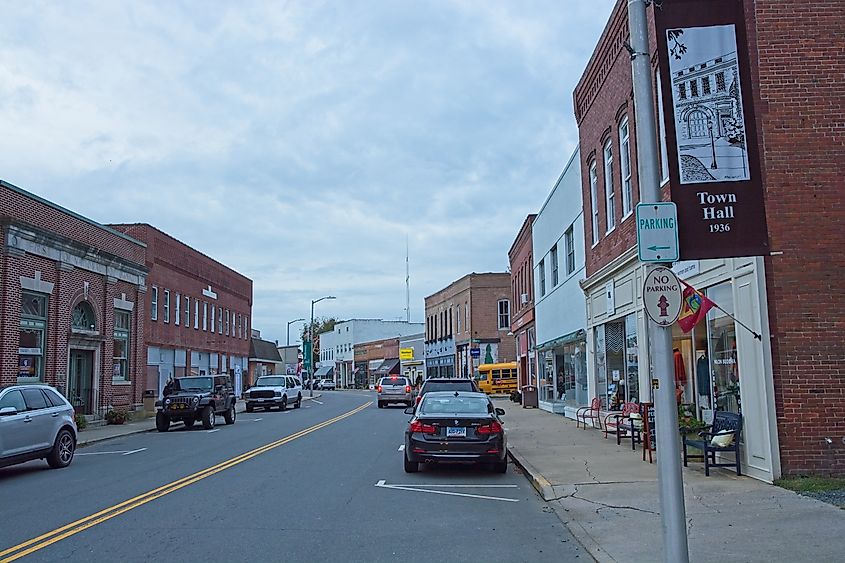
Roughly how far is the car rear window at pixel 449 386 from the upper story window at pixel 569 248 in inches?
211

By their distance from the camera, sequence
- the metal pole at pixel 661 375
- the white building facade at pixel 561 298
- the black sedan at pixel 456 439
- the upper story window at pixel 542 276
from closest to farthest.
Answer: the metal pole at pixel 661 375 → the black sedan at pixel 456 439 → the white building facade at pixel 561 298 → the upper story window at pixel 542 276

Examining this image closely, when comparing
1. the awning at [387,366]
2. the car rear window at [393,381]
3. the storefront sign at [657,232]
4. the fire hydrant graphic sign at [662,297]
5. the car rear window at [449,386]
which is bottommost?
the car rear window at [449,386]

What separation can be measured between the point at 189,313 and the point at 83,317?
15.6 meters

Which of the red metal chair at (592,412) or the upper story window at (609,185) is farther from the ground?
the upper story window at (609,185)

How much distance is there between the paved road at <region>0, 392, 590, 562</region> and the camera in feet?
27.6

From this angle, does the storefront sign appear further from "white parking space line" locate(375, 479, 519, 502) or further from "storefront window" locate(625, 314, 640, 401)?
"storefront window" locate(625, 314, 640, 401)

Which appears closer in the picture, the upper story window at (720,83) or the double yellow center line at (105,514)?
the upper story window at (720,83)

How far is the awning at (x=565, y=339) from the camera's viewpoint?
24955 millimetres

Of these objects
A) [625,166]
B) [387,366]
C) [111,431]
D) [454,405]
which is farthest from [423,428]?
[387,366]

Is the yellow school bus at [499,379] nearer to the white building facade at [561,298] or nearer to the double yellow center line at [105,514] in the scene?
the white building facade at [561,298]

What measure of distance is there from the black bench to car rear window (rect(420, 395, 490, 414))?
353cm

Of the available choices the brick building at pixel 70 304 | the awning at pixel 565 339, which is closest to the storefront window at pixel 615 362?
the awning at pixel 565 339

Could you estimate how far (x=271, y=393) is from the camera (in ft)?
131

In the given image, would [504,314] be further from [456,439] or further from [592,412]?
[456,439]
